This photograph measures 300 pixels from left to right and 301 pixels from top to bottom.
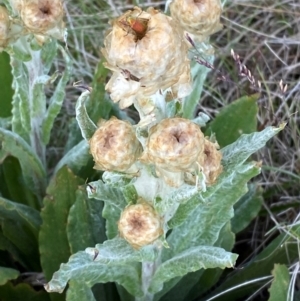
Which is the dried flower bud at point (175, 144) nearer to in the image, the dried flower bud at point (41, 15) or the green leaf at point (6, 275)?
the dried flower bud at point (41, 15)

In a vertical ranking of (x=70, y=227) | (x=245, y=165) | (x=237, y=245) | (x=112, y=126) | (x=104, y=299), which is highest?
(x=112, y=126)

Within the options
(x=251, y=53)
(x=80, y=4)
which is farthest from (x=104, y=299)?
(x=80, y=4)

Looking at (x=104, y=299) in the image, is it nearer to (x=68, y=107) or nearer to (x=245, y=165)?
(x=245, y=165)

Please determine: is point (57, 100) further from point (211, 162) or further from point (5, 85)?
point (211, 162)

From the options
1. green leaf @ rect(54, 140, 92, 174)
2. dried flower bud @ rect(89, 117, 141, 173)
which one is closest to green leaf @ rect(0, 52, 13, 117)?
green leaf @ rect(54, 140, 92, 174)

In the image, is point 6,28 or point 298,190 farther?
point 298,190

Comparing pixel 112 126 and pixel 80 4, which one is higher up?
pixel 112 126

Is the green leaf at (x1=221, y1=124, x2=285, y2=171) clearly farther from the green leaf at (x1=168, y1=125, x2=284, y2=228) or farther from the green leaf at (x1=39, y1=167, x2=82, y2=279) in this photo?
the green leaf at (x1=39, y1=167, x2=82, y2=279)

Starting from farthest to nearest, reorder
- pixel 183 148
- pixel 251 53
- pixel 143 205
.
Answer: pixel 251 53
pixel 143 205
pixel 183 148
